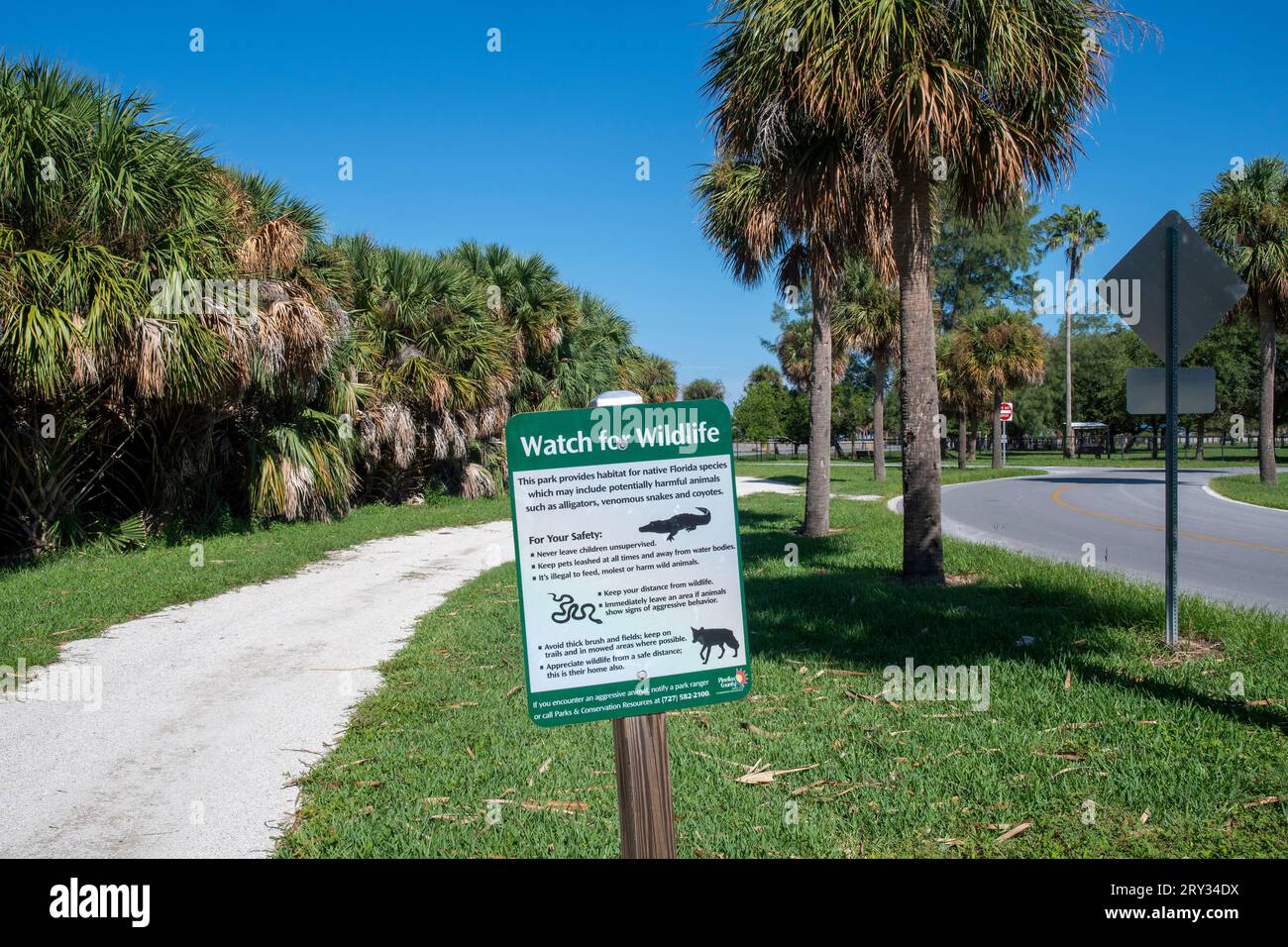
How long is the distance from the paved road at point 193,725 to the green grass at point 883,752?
36 centimetres

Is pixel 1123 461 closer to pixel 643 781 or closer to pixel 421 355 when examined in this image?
pixel 421 355

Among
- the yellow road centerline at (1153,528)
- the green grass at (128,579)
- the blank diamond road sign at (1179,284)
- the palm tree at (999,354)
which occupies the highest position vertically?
the palm tree at (999,354)

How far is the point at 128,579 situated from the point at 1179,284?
11444mm

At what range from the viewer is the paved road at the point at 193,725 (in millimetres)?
4156

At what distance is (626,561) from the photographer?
2.44 metres

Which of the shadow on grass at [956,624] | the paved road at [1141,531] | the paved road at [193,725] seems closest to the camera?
the paved road at [193,725]

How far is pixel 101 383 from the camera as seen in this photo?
37.6 feet

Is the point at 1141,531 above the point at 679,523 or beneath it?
beneath

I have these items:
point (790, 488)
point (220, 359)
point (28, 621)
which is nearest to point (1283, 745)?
point (28, 621)

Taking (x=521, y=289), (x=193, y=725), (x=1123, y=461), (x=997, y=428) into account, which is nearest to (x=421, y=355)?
(x=521, y=289)

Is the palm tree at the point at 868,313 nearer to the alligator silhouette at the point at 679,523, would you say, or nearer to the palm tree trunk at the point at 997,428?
the palm tree trunk at the point at 997,428

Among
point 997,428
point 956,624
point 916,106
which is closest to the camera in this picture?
point 956,624

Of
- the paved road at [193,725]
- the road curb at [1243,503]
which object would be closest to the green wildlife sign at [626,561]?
the paved road at [193,725]

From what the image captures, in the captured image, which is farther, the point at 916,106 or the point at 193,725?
the point at 916,106
